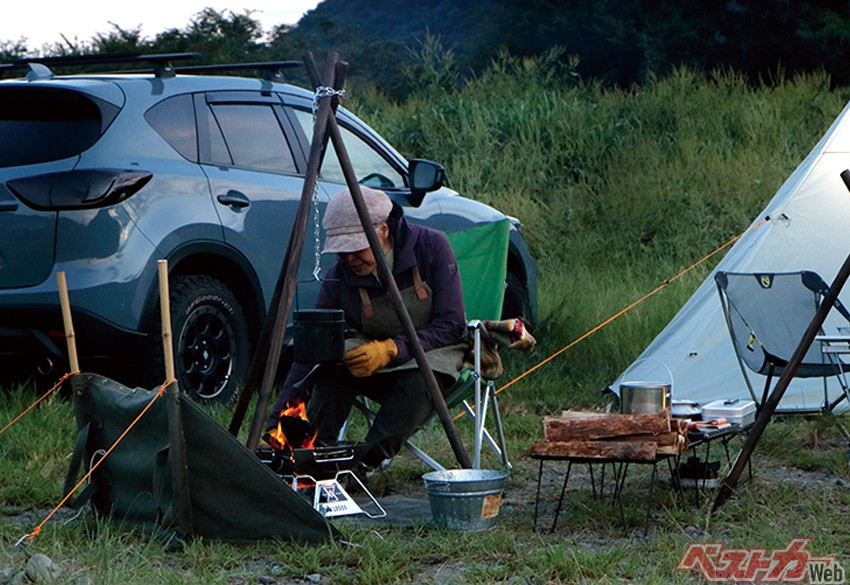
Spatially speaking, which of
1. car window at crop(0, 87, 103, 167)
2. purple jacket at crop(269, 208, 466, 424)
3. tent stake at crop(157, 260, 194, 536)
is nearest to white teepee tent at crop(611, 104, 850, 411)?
purple jacket at crop(269, 208, 466, 424)

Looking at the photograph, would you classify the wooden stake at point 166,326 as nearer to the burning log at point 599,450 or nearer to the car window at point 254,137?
the burning log at point 599,450

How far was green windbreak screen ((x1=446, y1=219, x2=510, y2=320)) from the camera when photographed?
5910mm

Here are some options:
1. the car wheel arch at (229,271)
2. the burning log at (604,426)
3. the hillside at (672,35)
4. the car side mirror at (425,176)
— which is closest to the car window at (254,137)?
the car wheel arch at (229,271)

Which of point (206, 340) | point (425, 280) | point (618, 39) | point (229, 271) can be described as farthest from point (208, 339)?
point (618, 39)

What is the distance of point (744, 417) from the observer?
493 centimetres

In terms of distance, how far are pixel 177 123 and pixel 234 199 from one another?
44 cm

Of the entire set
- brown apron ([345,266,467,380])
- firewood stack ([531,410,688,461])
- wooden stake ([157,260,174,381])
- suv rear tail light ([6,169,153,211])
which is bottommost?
firewood stack ([531,410,688,461])

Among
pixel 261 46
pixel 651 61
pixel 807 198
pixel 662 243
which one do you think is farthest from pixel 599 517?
pixel 261 46

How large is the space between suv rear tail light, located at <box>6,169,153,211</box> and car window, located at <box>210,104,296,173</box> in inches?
35.9

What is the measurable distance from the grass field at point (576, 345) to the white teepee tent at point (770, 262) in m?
0.40

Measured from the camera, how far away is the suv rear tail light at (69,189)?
5699 mm

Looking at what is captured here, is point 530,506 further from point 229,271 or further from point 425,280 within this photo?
point 229,271

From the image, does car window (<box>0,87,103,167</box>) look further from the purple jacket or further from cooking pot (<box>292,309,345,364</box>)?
cooking pot (<box>292,309,345,364</box>)

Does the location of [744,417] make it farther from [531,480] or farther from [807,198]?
[807,198]
